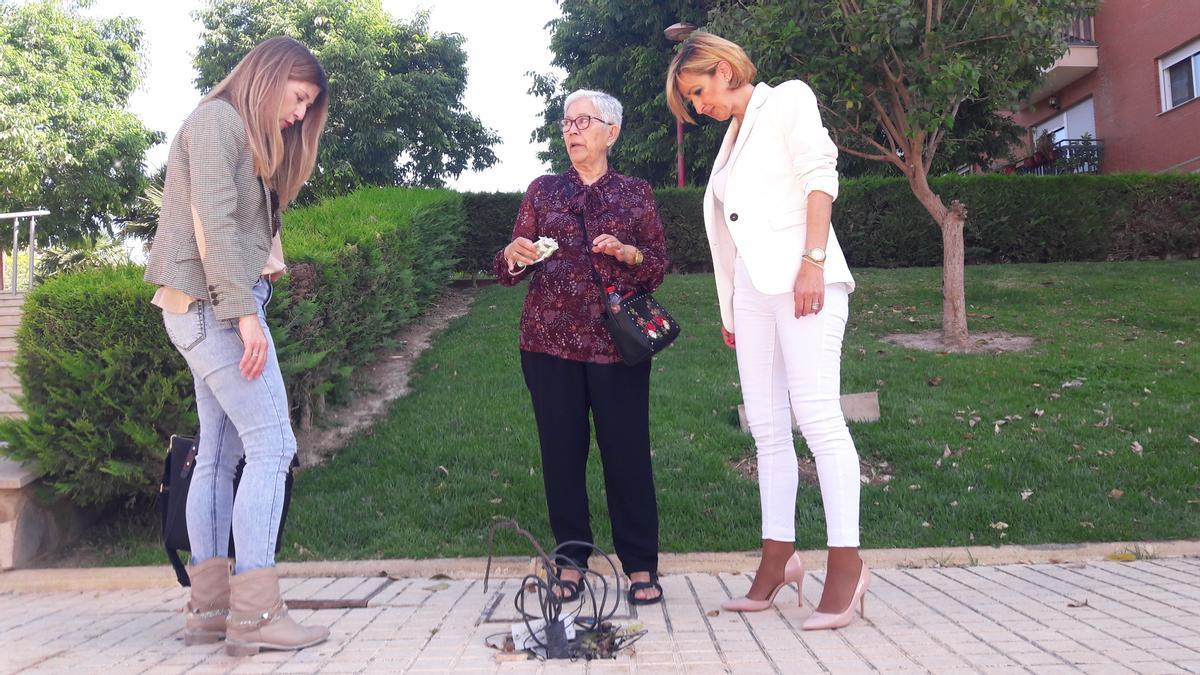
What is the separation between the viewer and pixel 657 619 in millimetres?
3244

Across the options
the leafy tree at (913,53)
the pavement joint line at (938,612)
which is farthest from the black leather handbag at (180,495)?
the leafy tree at (913,53)

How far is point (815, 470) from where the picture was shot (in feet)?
17.8

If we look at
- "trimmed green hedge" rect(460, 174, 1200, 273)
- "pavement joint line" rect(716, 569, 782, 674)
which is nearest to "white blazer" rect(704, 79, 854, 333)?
"pavement joint line" rect(716, 569, 782, 674)

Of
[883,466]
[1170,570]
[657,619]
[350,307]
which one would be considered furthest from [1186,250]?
[657,619]

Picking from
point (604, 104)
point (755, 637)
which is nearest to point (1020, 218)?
point (604, 104)

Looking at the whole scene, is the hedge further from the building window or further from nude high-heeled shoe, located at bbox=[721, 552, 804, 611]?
the building window

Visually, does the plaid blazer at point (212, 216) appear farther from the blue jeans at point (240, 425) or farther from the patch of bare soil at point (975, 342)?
the patch of bare soil at point (975, 342)

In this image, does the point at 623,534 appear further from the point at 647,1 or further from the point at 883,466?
the point at 647,1

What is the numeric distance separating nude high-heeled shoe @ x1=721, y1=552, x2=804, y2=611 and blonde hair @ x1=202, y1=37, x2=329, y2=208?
223 centimetres

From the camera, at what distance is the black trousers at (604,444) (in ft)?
11.7

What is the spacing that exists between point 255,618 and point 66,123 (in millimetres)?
25939

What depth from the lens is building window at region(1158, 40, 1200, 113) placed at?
16766 mm

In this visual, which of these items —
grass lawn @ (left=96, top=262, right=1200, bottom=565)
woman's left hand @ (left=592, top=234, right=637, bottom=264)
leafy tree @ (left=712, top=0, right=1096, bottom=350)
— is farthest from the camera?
leafy tree @ (left=712, top=0, right=1096, bottom=350)

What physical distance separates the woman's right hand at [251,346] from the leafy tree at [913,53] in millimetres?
6916
